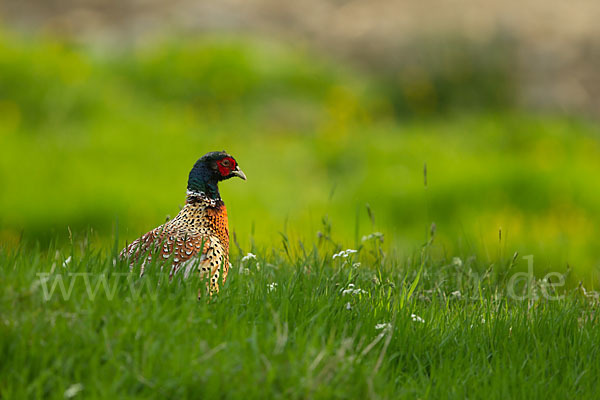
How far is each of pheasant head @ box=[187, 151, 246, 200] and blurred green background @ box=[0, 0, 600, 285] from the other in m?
1.55

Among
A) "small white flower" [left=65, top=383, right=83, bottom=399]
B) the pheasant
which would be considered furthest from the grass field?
the pheasant

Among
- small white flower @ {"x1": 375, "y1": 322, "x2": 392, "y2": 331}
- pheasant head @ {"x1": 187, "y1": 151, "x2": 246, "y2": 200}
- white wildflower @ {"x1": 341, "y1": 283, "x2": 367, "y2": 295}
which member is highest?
pheasant head @ {"x1": 187, "y1": 151, "x2": 246, "y2": 200}

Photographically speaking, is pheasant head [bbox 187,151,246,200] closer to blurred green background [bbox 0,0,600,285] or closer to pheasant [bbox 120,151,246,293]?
pheasant [bbox 120,151,246,293]

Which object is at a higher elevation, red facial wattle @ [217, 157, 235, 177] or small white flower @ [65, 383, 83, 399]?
red facial wattle @ [217, 157, 235, 177]

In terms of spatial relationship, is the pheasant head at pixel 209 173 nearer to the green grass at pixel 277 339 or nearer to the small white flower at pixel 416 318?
the green grass at pixel 277 339

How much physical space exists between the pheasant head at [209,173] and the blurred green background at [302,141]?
1553mm

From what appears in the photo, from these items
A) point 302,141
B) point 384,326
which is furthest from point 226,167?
point 302,141

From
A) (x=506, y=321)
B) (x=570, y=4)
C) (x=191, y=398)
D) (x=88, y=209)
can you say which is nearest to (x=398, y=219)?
(x=88, y=209)

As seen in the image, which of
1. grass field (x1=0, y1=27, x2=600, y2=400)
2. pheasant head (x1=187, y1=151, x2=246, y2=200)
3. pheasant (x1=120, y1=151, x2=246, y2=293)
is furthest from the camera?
pheasant head (x1=187, y1=151, x2=246, y2=200)

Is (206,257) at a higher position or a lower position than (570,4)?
lower

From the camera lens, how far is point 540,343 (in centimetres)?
346

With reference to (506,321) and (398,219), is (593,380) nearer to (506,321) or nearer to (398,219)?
(506,321)

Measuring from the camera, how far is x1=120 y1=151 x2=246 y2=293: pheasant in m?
3.43

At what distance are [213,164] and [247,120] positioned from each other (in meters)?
8.51
